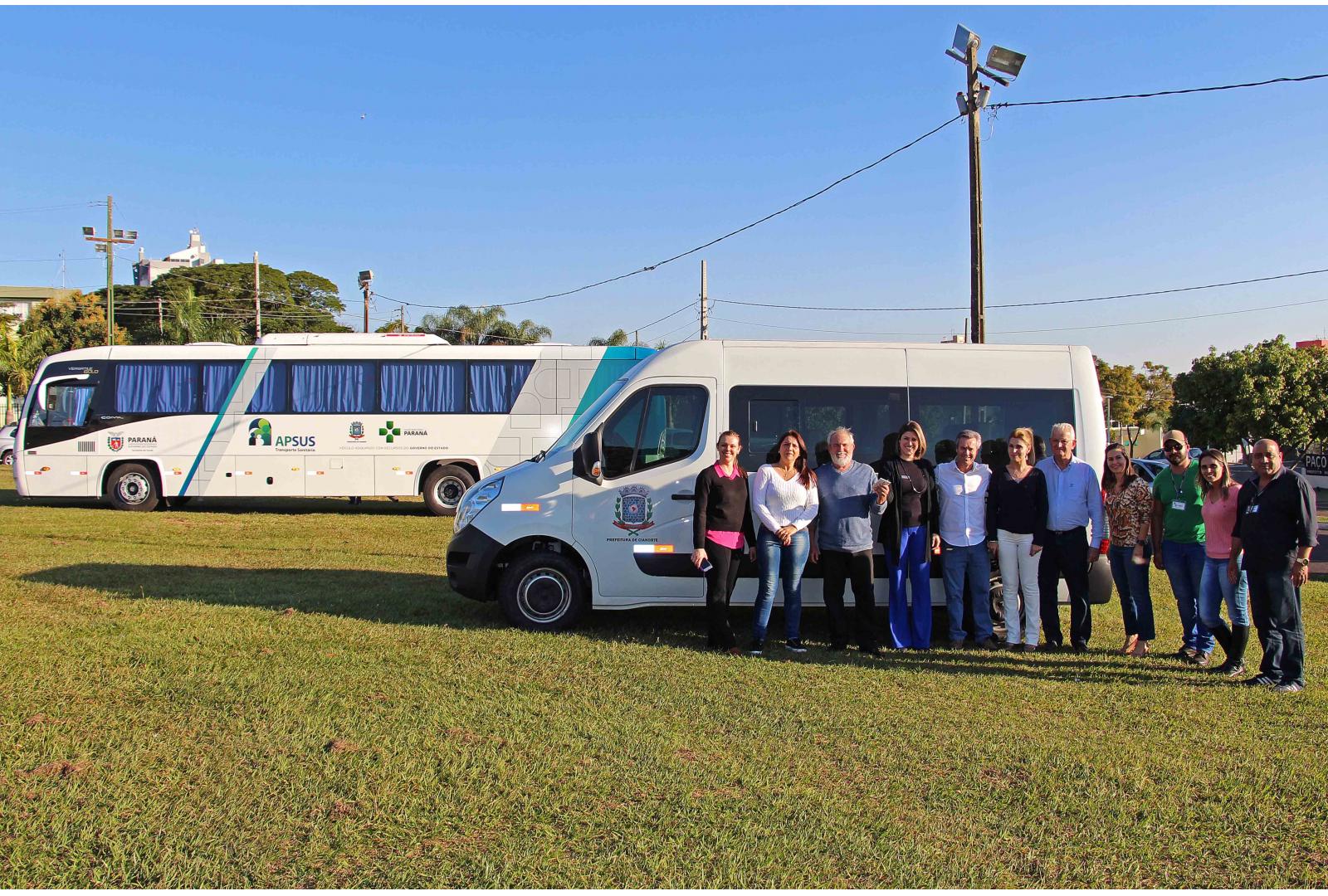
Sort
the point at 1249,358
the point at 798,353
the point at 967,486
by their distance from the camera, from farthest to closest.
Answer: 1. the point at 1249,358
2. the point at 798,353
3. the point at 967,486

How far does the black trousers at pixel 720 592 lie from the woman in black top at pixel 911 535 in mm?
1209

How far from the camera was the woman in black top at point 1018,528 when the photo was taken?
299 inches

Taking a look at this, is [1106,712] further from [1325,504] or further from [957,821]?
[1325,504]

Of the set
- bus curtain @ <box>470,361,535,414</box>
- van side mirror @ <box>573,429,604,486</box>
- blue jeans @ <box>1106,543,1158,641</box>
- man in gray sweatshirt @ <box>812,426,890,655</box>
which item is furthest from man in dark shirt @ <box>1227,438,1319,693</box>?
bus curtain @ <box>470,361,535,414</box>

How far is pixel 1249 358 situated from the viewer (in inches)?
1474

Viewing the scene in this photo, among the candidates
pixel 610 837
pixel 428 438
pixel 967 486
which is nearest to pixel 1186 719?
pixel 967 486

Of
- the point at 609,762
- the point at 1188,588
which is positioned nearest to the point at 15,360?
the point at 609,762

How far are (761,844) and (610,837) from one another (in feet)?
1.98

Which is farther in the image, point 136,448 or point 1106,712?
point 136,448

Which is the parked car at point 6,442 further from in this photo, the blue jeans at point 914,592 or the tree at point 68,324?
the blue jeans at point 914,592

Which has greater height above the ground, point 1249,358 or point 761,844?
point 1249,358

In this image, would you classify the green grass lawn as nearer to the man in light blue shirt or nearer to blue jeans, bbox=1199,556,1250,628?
blue jeans, bbox=1199,556,1250,628

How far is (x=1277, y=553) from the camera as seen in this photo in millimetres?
6492

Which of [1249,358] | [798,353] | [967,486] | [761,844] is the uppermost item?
[1249,358]
